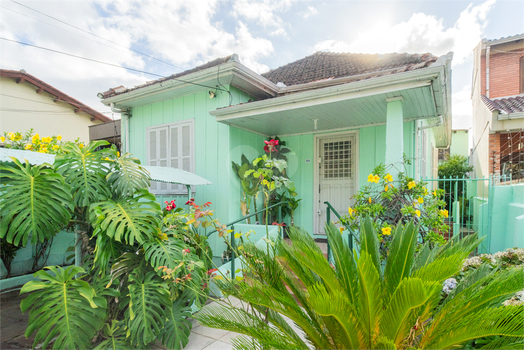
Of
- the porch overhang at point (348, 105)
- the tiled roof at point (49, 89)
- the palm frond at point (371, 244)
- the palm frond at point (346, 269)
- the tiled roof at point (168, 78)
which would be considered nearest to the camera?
the palm frond at point (346, 269)

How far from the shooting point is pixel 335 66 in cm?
718

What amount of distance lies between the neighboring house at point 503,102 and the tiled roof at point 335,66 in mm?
3131

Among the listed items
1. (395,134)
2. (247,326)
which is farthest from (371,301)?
(395,134)

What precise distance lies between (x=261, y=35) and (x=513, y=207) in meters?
5.26

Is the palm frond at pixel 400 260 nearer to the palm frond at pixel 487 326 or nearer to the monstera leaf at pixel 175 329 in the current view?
the palm frond at pixel 487 326

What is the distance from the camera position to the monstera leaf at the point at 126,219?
229 cm

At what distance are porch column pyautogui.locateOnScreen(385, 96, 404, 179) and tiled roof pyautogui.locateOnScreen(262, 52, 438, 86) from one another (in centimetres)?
167

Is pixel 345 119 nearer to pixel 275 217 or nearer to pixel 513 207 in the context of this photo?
pixel 275 217

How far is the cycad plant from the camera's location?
1364 millimetres

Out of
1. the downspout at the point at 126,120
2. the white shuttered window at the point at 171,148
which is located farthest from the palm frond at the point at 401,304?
the downspout at the point at 126,120

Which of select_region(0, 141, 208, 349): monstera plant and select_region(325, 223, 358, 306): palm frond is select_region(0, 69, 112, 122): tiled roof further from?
select_region(325, 223, 358, 306): palm frond

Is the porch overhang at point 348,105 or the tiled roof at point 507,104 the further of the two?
the tiled roof at point 507,104

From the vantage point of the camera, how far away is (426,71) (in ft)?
10.9

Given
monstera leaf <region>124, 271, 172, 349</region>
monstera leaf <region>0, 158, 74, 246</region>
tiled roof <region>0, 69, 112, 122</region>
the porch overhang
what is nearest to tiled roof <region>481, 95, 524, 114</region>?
the porch overhang
